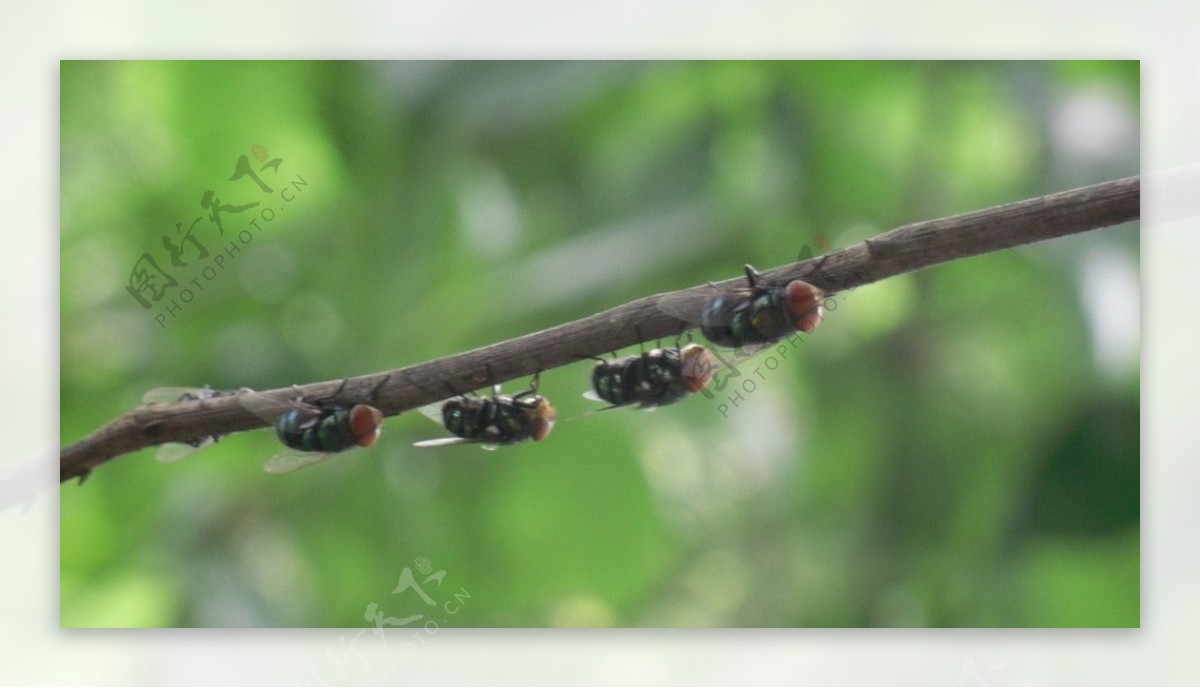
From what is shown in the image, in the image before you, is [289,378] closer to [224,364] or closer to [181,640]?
[224,364]

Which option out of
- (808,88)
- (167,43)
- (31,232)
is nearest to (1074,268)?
(808,88)
